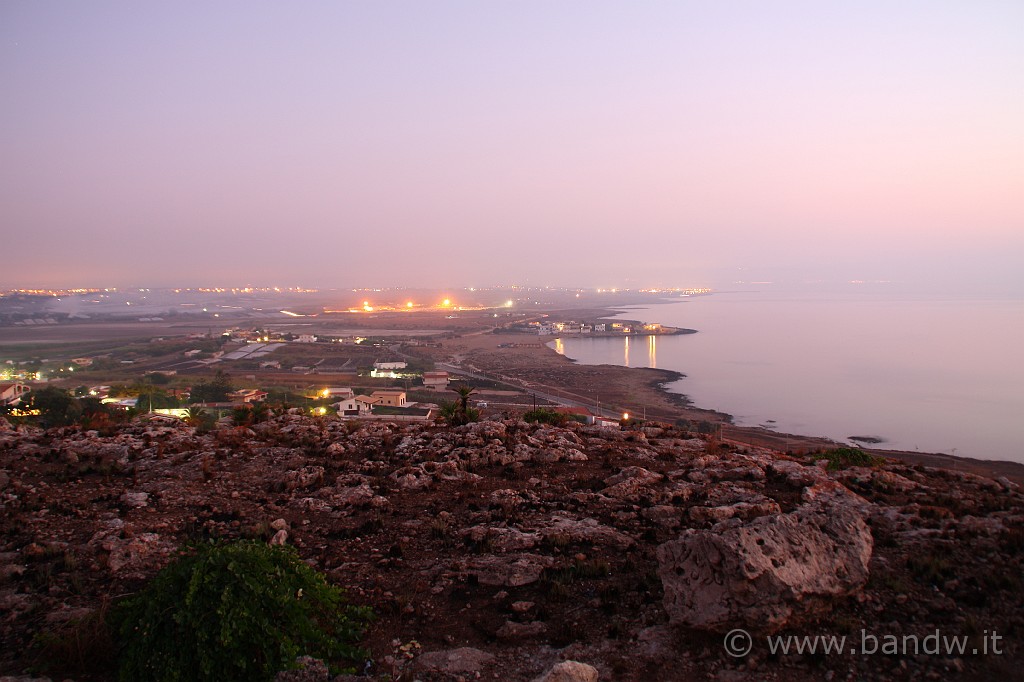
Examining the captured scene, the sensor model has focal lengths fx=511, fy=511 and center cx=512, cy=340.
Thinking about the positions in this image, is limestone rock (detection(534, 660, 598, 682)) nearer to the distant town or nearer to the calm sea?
the distant town

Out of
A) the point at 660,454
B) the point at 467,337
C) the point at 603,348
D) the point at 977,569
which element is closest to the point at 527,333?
the point at 467,337

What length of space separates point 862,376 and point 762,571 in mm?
59178

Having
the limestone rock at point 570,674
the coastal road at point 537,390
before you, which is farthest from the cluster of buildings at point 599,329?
the limestone rock at point 570,674

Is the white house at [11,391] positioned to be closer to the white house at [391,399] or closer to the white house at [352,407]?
the white house at [352,407]

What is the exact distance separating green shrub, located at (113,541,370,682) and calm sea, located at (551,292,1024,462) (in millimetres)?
34920

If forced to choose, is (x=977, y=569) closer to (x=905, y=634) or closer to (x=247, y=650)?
(x=905, y=634)

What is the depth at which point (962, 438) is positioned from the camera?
3331 centimetres

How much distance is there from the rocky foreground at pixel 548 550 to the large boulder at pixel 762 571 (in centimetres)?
2

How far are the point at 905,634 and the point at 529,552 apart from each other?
415 cm

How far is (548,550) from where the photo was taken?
712 centimetres

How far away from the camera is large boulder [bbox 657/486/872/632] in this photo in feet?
15.7

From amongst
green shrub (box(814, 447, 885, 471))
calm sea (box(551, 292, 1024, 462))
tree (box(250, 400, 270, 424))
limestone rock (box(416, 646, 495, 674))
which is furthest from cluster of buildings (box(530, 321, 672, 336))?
limestone rock (box(416, 646, 495, 674))

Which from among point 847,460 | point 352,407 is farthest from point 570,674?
point 352,407

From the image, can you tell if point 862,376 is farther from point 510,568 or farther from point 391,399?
point 510,568
